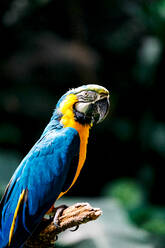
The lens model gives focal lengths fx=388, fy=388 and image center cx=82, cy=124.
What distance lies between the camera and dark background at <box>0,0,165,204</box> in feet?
18.1

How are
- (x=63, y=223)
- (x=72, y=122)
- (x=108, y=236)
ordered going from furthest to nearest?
(x=108, y=236) → (x=72, y=122) → (x=63, y=223)

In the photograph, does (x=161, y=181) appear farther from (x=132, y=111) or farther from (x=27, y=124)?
(x=27, y=124)

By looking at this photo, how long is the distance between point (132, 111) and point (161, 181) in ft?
3.70

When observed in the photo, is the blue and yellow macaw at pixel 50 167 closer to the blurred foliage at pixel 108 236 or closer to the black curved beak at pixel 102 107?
the black curved beak at pixel 102 107

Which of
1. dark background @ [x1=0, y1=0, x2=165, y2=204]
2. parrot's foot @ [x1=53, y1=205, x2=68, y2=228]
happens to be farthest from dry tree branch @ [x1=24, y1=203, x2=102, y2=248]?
dark background @ [x1=0, y1=0, x2=165, y2=204]

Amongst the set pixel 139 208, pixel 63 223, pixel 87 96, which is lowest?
pixel 139 208

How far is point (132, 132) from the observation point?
5719 millimetres

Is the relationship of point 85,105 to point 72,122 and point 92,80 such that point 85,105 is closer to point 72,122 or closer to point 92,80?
point 72,122

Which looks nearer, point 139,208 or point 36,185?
point 36,185

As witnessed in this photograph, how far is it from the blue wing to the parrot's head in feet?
0.27

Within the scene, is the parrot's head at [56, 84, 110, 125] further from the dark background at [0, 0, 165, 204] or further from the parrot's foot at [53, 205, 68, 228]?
the dark background at [0, 0, 165, 204]

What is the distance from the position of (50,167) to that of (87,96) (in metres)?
0.39

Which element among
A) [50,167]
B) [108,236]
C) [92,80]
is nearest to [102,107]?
[50,167]

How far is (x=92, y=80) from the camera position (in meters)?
5.73
